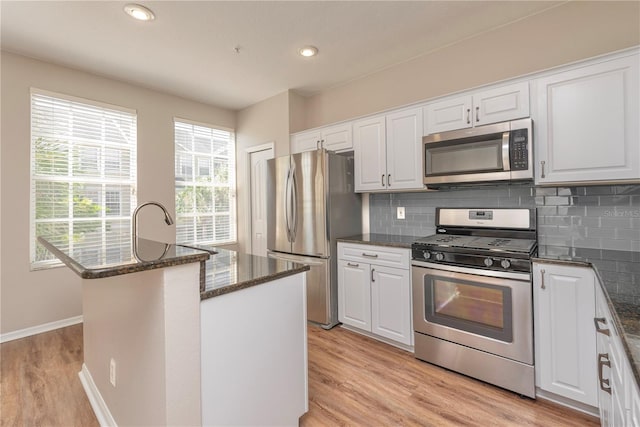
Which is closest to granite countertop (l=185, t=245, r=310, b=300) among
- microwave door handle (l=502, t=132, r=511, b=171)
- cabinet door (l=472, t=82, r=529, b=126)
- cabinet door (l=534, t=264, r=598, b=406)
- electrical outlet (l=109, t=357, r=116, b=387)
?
electrical outlet (l=109, t=357, r=116, b=387)

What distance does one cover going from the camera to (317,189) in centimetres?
316

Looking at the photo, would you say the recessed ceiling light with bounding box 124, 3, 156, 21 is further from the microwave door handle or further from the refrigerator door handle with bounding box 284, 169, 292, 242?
the microwave door handle

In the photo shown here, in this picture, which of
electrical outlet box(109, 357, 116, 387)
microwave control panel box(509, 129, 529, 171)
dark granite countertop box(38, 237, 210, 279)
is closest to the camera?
dark granite countertop box(38, 237, 210, 279)

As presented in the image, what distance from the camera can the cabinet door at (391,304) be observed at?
8.55ft

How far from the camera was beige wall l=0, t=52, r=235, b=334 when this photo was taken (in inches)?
116

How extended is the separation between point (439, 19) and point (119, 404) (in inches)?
138

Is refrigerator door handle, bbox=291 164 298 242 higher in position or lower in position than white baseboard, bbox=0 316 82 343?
higher

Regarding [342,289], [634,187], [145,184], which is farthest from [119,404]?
[634,187]

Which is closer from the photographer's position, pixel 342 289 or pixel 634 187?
pixel 634 187

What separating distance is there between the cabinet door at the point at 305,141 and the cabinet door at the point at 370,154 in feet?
1.78

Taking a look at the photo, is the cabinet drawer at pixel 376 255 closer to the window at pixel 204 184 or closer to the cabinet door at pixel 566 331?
the cabinet door at pixel 566 331

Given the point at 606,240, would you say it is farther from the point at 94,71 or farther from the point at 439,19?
the point at 94,71

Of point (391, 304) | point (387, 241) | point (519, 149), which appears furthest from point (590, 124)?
point (391, 304)

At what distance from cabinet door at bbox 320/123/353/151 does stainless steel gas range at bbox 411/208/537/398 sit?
1387 mm
